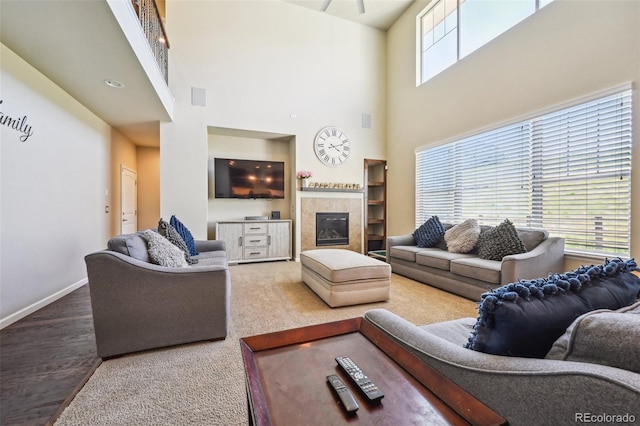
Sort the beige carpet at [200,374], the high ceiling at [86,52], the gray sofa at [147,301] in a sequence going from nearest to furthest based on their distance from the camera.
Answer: the beige carpet at [200,374]
the gray sofa at [147,301]
the high ceiling at [86,52]

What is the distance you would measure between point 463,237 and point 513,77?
2248 mm

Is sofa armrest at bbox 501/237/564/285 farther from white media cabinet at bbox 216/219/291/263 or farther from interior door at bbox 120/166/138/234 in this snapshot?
interior door at bbox 120/166/138/234

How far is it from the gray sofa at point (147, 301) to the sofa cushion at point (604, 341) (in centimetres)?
193

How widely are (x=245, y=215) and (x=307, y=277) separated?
264cm

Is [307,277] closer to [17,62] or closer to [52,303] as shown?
[52,303]

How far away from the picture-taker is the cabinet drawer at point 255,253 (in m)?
5.01

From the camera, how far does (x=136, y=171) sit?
6.02 m

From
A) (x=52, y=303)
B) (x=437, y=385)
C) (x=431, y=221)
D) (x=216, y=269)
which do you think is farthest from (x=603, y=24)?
(x=52, y=303)

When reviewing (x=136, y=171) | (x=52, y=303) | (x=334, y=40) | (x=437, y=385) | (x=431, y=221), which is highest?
(x=334, y=40)

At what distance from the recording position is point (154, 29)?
3.66 metres

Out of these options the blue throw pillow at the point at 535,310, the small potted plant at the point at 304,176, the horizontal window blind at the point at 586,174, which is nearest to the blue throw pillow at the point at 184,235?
the small potted plant at the point at 304,176

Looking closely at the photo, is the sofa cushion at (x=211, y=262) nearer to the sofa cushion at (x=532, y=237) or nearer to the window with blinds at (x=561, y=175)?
the sofa cushion at (x=532, y=237)

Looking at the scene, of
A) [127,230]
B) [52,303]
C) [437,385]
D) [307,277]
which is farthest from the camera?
[127,230]

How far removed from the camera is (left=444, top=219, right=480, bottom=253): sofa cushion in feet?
11.8
